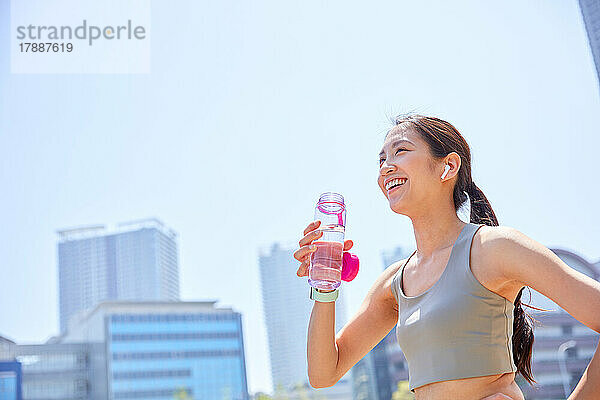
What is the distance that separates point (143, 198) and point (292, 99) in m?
16.8

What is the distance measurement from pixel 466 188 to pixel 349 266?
6.5 inches

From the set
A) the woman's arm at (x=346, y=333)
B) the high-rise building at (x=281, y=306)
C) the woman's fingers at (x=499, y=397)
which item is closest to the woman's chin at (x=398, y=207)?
the woman's arm at (x=346, y=333)

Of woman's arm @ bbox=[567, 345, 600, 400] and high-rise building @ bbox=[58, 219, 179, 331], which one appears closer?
woman's arm @ bbox=[567, 345, 600, 400]

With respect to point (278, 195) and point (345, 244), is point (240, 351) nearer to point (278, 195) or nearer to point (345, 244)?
point (278, 195)

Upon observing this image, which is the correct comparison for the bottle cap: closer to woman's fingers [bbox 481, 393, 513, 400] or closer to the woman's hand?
the woman's hand

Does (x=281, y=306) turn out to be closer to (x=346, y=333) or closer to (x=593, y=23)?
(x=593, y=23)

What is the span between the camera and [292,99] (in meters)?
18.0

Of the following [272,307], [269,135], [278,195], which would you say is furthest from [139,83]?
[272,307]

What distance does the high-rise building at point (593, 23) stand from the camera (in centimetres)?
280

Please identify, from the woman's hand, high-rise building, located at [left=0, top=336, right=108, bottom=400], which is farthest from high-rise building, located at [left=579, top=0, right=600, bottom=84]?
high-rise building, located at [left=0, top=336, right=108, bottom=400]

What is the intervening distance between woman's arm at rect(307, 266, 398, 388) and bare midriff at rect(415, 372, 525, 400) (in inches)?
6.3

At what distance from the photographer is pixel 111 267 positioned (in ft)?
139

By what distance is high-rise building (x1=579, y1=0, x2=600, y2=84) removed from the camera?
280 cm

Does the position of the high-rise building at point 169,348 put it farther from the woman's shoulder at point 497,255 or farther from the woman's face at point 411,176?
the woman's shoulder at point 497,255
